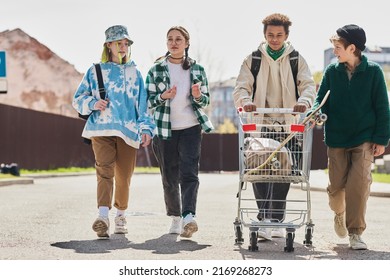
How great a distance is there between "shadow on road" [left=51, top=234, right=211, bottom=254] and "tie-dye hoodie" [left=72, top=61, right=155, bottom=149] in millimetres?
706

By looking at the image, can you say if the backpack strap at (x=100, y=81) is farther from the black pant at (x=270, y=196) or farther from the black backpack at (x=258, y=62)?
the black pant at (x=270, y=196)

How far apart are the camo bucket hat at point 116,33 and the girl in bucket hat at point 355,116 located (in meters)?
1.50

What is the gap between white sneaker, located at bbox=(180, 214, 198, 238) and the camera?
284 inches

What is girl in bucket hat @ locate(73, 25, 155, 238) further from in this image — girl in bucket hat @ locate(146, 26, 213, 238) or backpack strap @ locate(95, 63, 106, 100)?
girl in bucket hat @ locate(146, 26, 213, 238)

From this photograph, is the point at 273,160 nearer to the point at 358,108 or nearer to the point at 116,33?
the point at 358,108

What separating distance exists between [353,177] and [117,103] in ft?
5.96

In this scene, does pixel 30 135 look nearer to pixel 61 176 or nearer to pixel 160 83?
pixel 61 176

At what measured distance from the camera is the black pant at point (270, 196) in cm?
713

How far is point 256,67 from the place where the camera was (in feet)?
23.3

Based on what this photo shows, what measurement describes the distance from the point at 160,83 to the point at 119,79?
320 millimetres

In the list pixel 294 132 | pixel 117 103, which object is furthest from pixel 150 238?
pixel 294 132

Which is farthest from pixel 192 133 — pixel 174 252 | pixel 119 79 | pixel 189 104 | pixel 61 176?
pixel 61 176

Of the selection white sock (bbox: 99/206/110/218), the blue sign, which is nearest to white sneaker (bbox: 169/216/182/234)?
white sock (bbox: 99/206/110/218)

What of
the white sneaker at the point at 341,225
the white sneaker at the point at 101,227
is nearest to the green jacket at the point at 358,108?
the white sneaker at the point at 341,225
